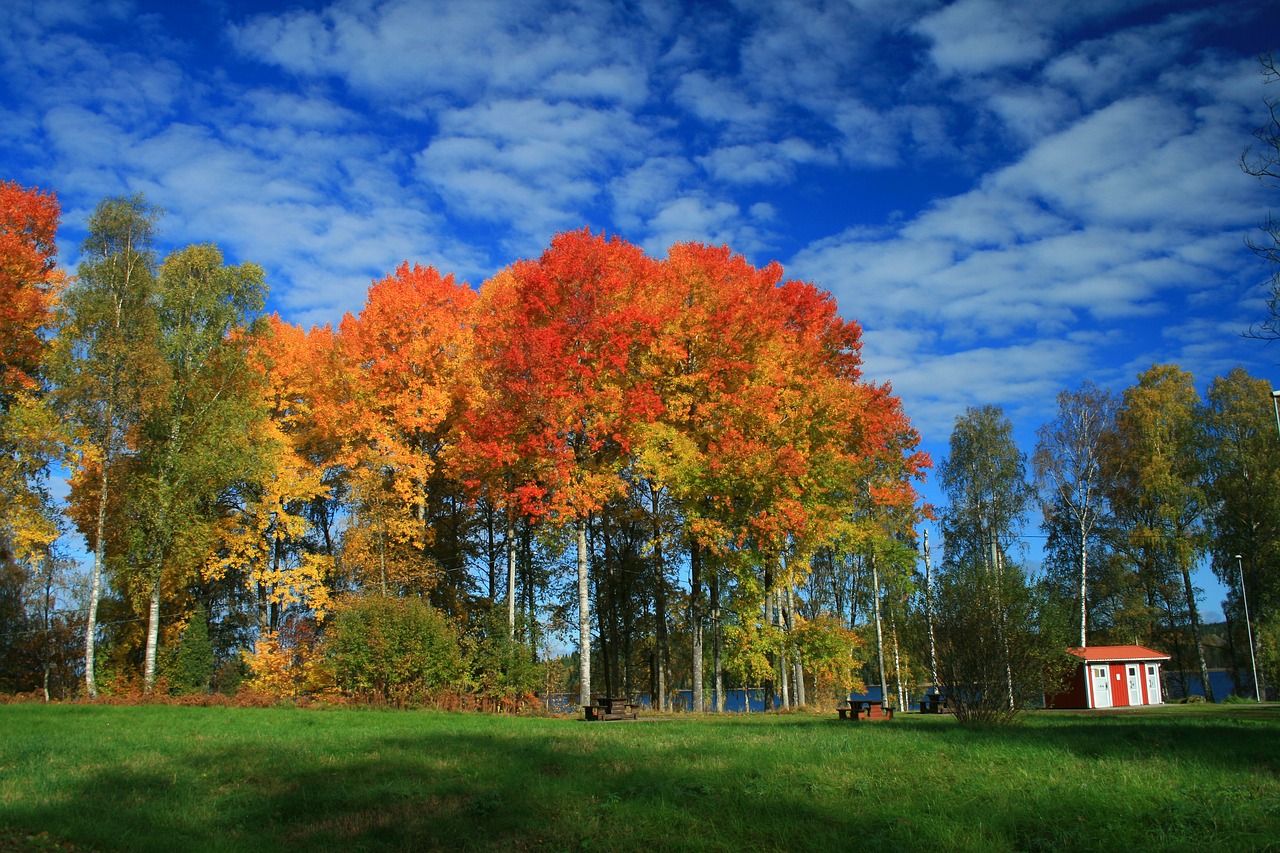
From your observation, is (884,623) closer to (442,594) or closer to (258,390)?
(442,594)

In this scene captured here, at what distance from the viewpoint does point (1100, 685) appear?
119 ft

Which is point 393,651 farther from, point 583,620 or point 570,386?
point 570,386

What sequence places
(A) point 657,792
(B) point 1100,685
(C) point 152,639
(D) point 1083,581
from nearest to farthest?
(A) point 657,792 < (C) point 152,639 < (B) point 1100,685 < (D) point 1083,581

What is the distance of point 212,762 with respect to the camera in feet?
35.3

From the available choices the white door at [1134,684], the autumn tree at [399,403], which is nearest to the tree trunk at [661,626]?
the autumn tree at [399,403]

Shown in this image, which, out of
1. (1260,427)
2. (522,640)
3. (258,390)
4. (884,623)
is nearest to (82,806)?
(522,640)

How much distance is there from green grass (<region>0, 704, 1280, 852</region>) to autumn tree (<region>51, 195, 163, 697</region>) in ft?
48.9

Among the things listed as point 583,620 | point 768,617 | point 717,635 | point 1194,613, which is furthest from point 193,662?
point 1194,613

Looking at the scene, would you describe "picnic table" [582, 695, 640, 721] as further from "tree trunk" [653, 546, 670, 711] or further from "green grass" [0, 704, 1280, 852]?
"tree trunk" [653, 546, 670, 711]

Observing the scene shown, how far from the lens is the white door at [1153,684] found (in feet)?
123

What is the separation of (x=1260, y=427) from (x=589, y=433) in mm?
34556

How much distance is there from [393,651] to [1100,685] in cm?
3131

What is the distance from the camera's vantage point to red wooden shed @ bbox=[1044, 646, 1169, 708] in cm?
3597

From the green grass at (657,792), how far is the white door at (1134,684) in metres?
27.9
